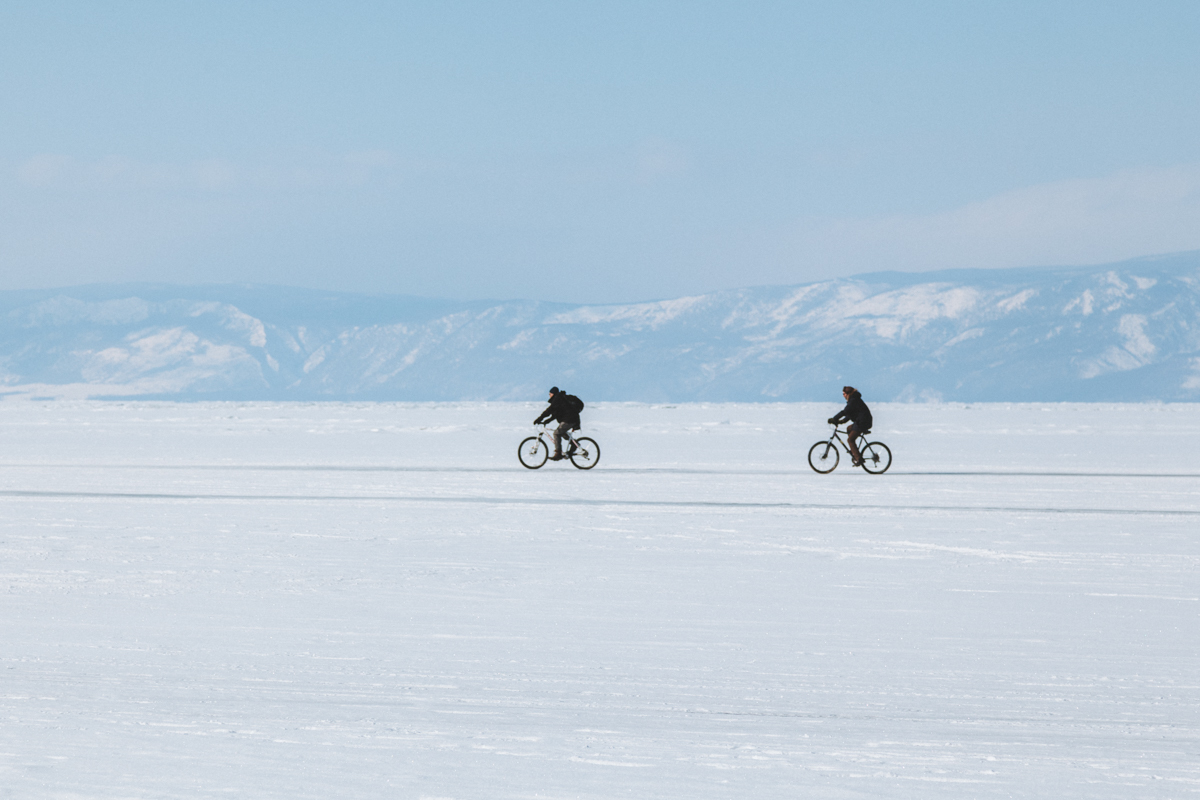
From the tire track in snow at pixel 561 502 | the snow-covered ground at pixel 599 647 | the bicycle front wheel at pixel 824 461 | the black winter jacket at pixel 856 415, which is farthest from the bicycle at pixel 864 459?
the tire track in snow at pixel 561 502

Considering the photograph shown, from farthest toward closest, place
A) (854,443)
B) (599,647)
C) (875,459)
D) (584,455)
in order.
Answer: (584,455)
(875,459)
(854,443)
(599,647)

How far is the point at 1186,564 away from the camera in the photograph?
1110cm

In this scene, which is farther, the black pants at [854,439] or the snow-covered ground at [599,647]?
the black pants at [854,439]

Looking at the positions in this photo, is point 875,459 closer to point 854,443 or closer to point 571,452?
point 854,443

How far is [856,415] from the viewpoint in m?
21.8

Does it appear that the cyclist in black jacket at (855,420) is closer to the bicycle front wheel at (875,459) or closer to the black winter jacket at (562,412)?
the bicycle front wheel at (875,459)

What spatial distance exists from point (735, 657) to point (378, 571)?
167 inches

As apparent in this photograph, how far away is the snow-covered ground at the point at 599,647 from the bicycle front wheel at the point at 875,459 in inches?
180

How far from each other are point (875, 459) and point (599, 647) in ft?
49.6

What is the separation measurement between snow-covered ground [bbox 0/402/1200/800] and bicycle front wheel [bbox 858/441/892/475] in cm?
458

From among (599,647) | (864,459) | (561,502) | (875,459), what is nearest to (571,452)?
(864,459)

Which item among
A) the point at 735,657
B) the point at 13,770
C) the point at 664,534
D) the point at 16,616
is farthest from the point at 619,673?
the point at 664,534

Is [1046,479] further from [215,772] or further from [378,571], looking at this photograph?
[215,772]

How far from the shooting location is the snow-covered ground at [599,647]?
5.27 metres
